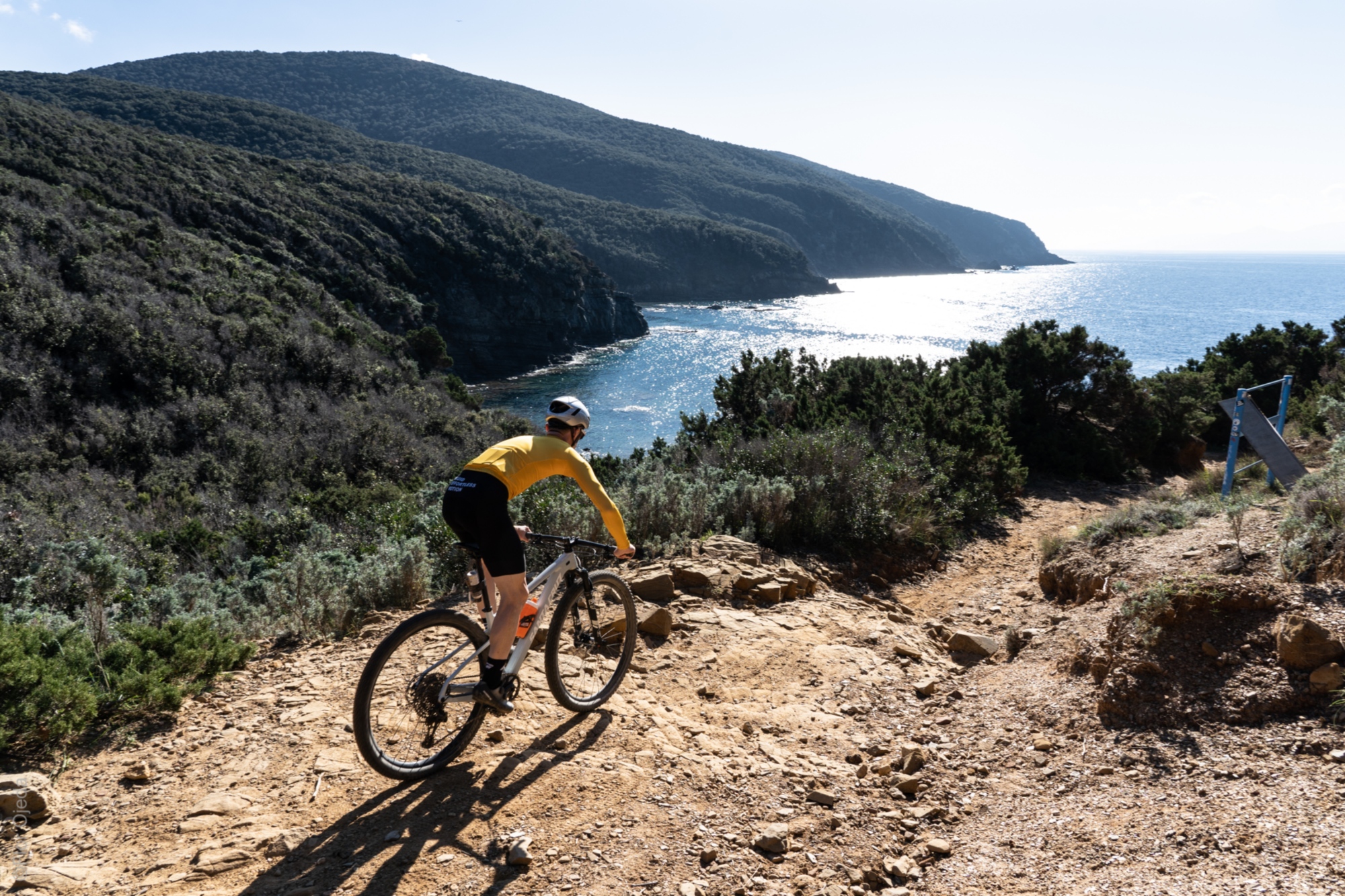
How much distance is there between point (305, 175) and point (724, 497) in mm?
58661

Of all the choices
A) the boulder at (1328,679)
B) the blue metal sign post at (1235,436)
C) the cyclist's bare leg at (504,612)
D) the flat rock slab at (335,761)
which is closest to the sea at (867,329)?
the blue metal sign post at (1235,436)

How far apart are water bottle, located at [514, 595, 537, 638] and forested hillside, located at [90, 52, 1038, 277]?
13494 centimetres

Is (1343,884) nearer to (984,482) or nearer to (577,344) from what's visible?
(984,482)

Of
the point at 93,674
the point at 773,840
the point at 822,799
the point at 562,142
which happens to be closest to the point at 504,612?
the point at 773,840

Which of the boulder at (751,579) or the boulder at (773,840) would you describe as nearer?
the boulder at (773,840)

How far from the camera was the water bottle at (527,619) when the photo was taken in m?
3.95

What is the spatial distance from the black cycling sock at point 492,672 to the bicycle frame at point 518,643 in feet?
0.11

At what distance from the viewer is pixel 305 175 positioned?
54.9 meters

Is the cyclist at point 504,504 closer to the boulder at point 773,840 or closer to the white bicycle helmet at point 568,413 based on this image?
the white bicycle helmet at point 568,413

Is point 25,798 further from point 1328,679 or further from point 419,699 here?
point 1328,679

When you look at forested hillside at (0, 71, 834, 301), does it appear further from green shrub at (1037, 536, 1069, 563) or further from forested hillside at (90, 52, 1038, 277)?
green shrub at (1037, 536, 1069, 563)

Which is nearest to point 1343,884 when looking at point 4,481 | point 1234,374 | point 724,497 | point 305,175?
point 724,497

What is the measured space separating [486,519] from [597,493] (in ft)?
1.93

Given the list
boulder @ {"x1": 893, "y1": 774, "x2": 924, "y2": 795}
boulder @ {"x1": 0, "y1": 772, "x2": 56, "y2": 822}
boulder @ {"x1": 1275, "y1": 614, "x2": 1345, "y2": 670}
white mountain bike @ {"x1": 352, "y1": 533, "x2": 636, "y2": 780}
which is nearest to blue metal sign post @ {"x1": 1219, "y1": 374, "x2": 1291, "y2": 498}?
boulder @ {"x1": 1275, "y1": 614, "x2": 1345, "y2": 670}
